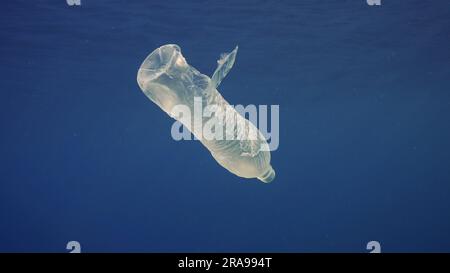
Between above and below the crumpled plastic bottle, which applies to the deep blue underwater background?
above

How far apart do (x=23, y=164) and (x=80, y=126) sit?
2170cm

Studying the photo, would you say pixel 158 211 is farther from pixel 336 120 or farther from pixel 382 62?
pixel 382 62
